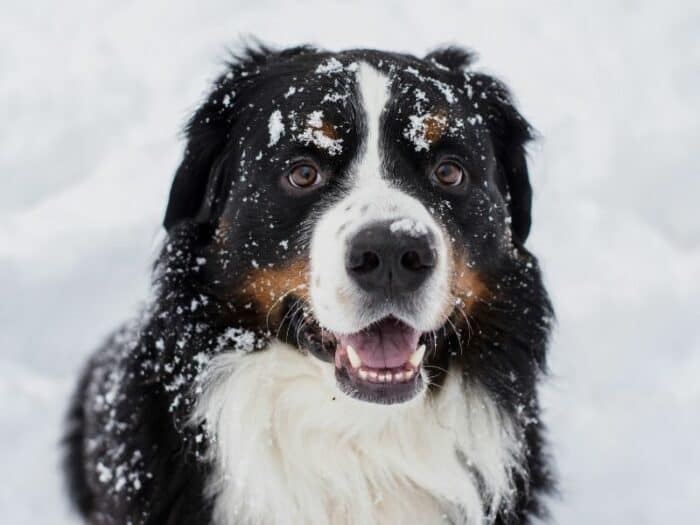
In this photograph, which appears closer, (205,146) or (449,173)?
(449,173)

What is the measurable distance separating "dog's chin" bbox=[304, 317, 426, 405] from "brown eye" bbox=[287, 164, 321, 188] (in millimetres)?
505

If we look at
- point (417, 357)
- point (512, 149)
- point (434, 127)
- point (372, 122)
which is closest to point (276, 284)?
point (417, 357)

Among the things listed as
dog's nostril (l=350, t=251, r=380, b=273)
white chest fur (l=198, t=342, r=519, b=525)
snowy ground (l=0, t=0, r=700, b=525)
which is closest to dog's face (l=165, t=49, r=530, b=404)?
dog's nostril (l=350, t=251, r=380, b=273)

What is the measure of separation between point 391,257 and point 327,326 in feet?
1.11

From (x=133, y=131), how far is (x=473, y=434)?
4.13 metres

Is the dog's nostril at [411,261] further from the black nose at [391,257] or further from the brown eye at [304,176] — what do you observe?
the brown eye at [304,176]

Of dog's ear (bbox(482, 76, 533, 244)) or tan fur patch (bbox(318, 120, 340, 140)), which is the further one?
dog's ear (bbox(482, 76, 533, 244))

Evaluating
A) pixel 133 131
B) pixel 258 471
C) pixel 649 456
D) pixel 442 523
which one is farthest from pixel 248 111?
pixel 133 131

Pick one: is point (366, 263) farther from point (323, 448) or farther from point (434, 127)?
point (323, 448)

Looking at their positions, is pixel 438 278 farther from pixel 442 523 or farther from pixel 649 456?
pixel 649 456

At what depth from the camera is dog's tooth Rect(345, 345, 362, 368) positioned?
300 cm

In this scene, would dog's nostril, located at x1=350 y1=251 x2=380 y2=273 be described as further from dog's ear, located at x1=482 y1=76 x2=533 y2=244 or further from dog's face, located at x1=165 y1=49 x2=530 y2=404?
dog's ear, located at x1=482 y1=76 x2=533 y2=244

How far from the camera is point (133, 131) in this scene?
21.7 ft

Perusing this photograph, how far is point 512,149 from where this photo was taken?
3.69 metres
